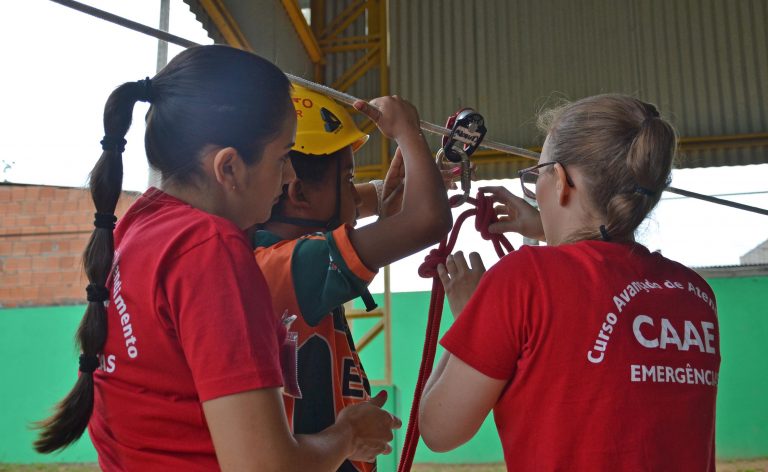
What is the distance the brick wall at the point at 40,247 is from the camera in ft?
25.5

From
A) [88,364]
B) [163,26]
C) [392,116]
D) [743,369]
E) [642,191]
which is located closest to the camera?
[88,364]

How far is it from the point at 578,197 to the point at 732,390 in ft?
25.8

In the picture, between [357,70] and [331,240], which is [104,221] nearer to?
[331,240]

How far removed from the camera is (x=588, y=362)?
4.00ft

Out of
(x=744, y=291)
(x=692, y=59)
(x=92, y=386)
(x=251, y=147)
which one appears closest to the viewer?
(x=92, y=386)

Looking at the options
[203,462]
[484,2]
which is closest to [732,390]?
[484,2]

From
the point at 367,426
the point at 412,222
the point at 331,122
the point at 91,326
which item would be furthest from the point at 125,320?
the point at 331,122

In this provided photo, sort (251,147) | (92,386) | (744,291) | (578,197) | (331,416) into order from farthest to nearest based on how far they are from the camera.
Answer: (744,291) < (331,416) < (578,197) < (251,147) < (92,386)

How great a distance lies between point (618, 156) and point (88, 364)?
93cm

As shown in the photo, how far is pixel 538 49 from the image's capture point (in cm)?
808

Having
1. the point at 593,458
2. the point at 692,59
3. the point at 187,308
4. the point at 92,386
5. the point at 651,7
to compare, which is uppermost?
the point at 651,7

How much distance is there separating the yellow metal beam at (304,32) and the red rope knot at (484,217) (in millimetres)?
6241

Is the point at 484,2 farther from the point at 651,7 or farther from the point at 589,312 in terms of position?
the point at 589,312

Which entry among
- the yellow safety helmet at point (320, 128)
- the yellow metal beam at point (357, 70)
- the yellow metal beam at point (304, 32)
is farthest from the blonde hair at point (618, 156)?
the yellow metal beam at point (357, 70)
